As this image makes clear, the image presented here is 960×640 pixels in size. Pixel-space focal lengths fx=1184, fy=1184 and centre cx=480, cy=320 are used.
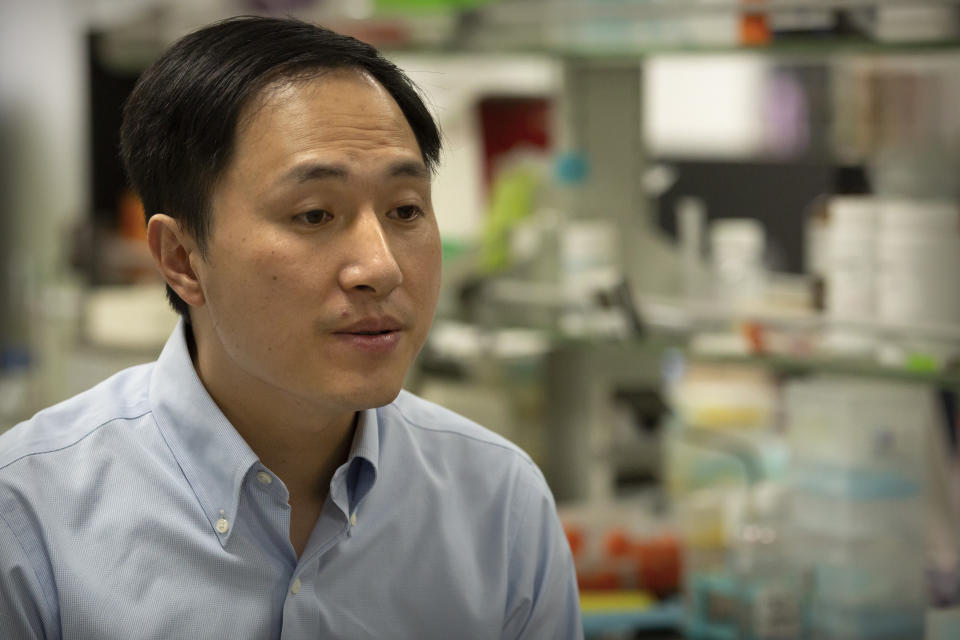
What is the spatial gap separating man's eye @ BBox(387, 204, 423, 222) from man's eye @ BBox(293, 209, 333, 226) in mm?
83

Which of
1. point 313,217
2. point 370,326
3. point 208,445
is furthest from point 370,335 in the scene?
point 208,445

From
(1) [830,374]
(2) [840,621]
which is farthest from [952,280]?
(2) [840,621]

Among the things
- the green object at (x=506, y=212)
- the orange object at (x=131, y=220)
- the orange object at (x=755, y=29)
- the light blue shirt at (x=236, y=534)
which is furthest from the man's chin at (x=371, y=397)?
the orange object at (x=131, y=220)

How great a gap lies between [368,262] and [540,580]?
457 millimetres

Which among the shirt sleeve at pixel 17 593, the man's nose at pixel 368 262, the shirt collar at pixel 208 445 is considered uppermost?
the man's nose at pixel 368 262

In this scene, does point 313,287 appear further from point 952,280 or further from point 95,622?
point 952,280

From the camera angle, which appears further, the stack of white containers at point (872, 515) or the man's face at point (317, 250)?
the stack of white containers at point (872, 515)

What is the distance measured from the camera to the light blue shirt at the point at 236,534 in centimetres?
113

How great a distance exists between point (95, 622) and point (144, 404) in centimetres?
23

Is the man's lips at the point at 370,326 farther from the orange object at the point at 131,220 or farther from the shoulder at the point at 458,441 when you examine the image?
the orange object at the point at 131,220

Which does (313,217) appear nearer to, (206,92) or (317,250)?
(317,250)

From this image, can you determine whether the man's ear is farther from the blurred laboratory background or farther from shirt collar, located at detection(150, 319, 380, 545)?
the blurred laboratory background

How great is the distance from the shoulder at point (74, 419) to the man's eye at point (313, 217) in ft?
0.96

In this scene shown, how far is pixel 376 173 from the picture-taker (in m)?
1.13
